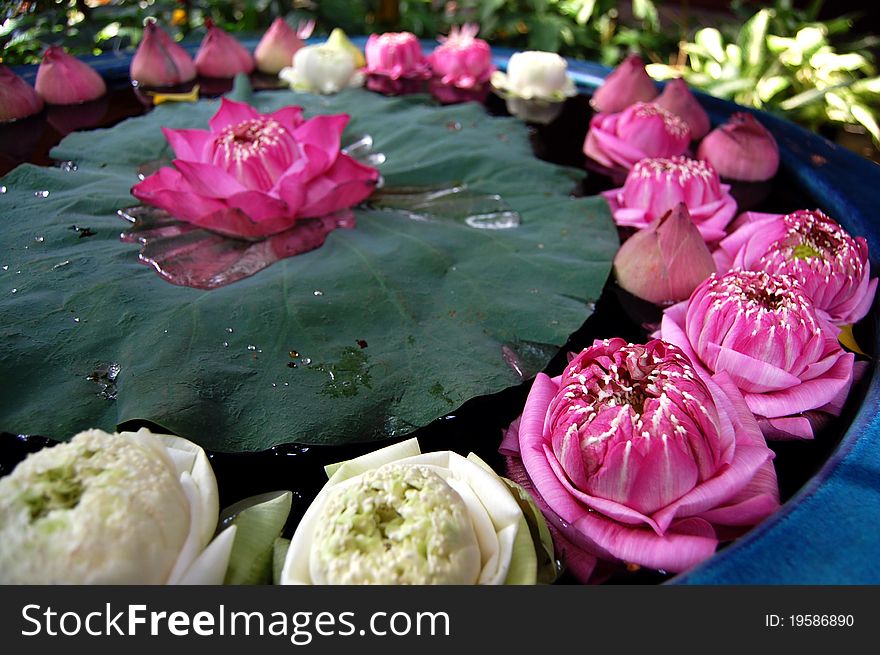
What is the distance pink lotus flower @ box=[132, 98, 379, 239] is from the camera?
1003 mm

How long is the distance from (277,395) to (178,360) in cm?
13

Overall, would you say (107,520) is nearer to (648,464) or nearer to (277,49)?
(648,464)

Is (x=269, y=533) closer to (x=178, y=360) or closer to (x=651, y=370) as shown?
(x=178, y=360)

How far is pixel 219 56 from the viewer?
5.70 feet

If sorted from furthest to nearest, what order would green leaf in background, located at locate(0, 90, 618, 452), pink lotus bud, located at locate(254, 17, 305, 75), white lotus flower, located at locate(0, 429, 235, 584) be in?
pink lotus bud, located at locate(254, 17, 305, 75) < green leaf in background, located at locate(0, 90, 618, 452) < white lotus flower, located at locate(0, 429, 235, 584)

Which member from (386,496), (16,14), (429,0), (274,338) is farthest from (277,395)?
(429,0)

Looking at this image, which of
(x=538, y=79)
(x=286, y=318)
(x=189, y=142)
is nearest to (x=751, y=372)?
(x=286, y=318)

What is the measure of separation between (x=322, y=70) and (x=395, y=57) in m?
0.21

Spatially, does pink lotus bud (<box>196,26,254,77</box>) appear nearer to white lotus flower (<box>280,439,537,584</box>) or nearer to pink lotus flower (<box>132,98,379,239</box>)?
pink lotus flower (<box>132,98,379,239</box>)

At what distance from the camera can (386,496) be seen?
557 mm

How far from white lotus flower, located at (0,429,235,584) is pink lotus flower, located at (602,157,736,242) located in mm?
817

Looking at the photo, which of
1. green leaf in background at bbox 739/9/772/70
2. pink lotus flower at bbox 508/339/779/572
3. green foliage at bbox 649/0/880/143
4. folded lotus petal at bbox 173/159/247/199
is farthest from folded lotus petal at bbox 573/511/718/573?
green leaf in background at bbox 739/9/772/70

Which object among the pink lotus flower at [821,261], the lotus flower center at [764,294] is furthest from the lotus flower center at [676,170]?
the lotus flower center at [764,294]

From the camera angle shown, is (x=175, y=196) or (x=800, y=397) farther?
(x=175, y=196)
